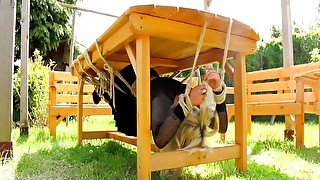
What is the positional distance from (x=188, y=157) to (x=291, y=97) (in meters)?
1.97

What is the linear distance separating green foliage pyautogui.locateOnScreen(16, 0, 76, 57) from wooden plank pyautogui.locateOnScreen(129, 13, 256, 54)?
602cm

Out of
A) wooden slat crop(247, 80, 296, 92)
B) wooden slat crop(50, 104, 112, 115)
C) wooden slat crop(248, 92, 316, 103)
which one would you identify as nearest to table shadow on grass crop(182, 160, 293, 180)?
wooden slat crop(248, 92, 316, 103)

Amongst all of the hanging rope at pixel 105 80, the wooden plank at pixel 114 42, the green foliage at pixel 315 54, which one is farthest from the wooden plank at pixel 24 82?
the green foliage at pixel 315 54

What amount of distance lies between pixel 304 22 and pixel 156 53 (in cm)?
860

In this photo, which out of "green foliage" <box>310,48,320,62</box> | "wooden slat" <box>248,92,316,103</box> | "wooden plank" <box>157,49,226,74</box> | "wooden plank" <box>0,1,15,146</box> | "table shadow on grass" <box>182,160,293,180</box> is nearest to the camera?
"table shadow on grass" <box>182,160,293,180</box>

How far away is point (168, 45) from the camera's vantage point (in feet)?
5.57

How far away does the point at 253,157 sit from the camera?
207 centimetres

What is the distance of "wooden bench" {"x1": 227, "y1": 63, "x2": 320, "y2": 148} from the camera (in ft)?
7.82

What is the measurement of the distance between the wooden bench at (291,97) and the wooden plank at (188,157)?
1129 mm

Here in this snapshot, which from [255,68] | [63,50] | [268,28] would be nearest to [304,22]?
[268,28]

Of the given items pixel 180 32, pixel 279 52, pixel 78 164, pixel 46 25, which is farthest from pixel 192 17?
pixel 46 25

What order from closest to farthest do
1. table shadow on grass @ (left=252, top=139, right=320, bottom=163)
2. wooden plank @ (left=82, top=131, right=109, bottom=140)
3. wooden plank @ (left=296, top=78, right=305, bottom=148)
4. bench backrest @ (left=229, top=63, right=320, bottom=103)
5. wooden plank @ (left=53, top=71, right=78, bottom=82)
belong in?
1. table shadow on grass @ (left=252, top=139, right=320, bottom=163)
2. wooden plank @ (left=296, top=78, right=305, bottom=148)
3. wooden plank @ (left=82, top=131, right=109, bottom=140)
4. bench backrest @ (left=229, top=63, right=320, bottom=103)
5. wooden plank @ (left=53, top=71, right=78, bottom=82)

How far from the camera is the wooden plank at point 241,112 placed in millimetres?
1529

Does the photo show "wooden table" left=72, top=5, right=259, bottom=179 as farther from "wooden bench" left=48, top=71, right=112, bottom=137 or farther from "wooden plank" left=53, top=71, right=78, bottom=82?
→ "wooden plank" left=53, top=71, right=78, bottom=82
